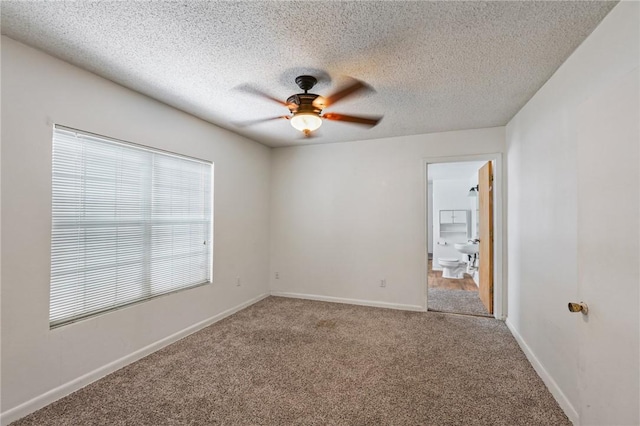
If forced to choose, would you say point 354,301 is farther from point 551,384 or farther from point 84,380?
point 84,380

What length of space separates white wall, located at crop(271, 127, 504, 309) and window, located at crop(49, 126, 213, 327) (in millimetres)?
1553

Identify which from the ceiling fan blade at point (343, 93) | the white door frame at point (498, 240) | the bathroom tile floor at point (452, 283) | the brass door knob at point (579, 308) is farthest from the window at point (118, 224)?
the bathroom tile floor at point (452, 283)

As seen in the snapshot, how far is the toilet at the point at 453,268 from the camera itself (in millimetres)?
5957

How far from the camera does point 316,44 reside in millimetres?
1857

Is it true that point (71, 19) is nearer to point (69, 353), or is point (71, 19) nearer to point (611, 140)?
point (69, 353)

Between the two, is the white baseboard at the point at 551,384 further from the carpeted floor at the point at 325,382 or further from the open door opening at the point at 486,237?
the open door opening at the point at 486,237

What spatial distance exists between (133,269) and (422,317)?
10.8ft

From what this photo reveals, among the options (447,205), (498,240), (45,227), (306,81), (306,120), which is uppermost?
(306,81)

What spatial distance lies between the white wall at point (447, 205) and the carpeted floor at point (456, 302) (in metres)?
2.57

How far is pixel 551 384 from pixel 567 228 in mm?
1162

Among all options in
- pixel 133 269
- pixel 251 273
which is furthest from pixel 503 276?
pixel 133 269

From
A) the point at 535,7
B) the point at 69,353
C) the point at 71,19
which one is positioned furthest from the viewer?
the point at 69,353

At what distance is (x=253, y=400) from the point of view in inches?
79.9

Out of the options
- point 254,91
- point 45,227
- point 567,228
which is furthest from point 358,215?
point 45,227
